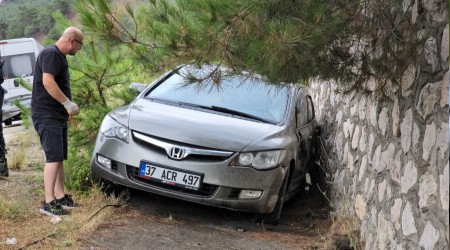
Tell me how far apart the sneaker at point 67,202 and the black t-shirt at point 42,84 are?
0.73 meters

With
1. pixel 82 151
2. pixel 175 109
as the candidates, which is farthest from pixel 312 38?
pixel 82 151

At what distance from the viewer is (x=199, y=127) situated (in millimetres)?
5598

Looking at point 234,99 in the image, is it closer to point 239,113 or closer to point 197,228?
point 239,113

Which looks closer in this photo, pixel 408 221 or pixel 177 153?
pixel 408 221

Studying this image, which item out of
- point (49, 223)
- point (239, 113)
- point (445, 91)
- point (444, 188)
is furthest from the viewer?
point (239, 113)

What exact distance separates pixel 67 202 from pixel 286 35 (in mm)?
3083

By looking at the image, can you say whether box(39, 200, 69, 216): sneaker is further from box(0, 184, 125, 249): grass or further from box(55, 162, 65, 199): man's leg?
box(55, 162, 65, 199): man's leg

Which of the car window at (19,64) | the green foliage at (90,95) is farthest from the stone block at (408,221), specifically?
the car window at (19,64)

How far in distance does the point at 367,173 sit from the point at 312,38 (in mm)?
1837

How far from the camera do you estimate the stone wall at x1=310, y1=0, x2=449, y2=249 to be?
321cm

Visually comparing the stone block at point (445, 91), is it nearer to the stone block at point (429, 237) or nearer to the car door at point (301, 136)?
the stone block at point (429, 237)

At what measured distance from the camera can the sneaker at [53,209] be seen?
526 centimetres

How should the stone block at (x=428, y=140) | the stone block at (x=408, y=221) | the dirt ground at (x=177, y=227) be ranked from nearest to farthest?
the stone block at (x=428, y=140)
the stone block at (x=408, y=221)
the dirt ground at (x=177, y=227)

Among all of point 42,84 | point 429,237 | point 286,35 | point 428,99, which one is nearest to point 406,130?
point 428,99
